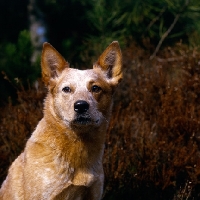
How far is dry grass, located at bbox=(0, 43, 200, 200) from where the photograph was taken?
4.99 metres

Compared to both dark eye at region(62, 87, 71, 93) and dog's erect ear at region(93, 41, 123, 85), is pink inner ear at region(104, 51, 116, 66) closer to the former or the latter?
dog's erect ear at region(93, 41, 123, 85)

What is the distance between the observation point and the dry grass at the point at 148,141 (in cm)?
499

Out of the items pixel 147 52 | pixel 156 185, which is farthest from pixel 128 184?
pixel 147 52

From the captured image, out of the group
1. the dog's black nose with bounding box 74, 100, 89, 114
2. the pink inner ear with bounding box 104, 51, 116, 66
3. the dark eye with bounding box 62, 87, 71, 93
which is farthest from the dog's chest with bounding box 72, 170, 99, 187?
the pink inner ear with bounding box 104, 51, 116, 66

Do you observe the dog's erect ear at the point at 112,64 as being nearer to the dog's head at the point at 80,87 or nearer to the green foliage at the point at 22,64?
the dog's head at the point at 80,87

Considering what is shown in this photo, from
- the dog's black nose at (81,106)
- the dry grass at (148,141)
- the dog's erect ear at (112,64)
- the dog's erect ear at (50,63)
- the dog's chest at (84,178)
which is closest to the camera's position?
the dog's black nose at (81,106)

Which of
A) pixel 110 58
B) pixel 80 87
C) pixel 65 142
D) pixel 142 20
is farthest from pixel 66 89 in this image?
pixel 142 20

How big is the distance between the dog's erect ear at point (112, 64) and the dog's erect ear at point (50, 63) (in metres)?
0.33

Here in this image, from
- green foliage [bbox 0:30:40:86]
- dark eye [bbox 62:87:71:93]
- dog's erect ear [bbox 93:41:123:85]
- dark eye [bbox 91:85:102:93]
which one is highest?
dog's erect ear [bbox 93:41:123:85]

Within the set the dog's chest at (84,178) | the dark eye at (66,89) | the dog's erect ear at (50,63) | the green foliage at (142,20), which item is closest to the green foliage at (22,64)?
the dog's erect ear at (50,63)

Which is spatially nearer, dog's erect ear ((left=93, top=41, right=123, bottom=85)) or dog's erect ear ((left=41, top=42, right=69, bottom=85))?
dog's erect ear ((left=41, top=42, right=69, bottom=85))

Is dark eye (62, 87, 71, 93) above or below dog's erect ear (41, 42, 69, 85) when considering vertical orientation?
below

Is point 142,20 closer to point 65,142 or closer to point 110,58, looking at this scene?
Result: point 110,58

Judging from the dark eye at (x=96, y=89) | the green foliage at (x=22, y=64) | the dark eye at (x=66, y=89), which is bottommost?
the green foliage at (x=22, y=64)
